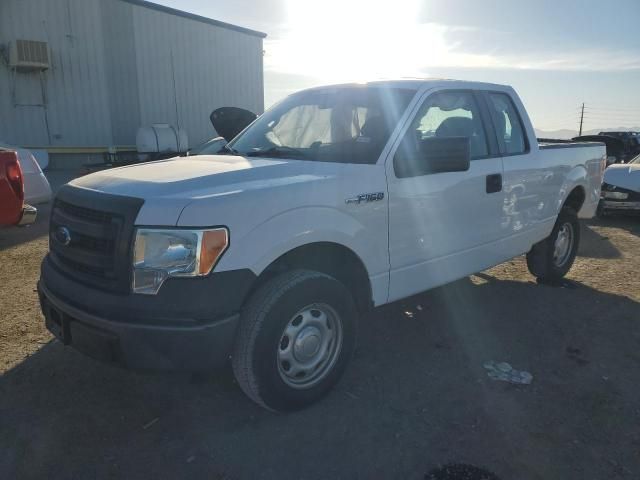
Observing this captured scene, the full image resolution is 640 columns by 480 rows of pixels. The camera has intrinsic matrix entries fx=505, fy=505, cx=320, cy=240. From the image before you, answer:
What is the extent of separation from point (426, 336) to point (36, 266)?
4.47 metres

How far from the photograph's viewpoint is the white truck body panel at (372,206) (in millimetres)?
2523

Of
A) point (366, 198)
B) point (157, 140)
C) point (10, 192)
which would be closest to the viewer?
point (366, 198)

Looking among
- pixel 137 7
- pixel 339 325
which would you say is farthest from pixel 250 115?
pixel 137 7

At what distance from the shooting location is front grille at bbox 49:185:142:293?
Answer: 2467 millimetres

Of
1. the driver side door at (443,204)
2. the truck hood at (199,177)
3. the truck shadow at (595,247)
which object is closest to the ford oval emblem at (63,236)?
the truck hood at (199,177)

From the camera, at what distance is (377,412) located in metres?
3.00

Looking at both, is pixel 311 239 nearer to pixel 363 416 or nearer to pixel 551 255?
pixel 363 416

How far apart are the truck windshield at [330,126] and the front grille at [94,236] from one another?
1257 mm

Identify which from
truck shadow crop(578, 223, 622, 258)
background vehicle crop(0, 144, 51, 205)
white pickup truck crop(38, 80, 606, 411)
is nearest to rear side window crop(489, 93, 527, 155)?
white pickup truck crop(38, 80, 606, 411)

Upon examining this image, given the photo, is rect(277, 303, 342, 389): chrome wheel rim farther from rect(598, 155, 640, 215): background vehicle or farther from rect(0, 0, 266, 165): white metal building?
rect(0, 0, 266, 165): white metal building

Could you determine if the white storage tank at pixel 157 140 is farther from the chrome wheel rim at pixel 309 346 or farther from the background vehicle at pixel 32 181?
the chrome wheel rim at pixel 309 346

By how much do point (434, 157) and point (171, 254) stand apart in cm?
177

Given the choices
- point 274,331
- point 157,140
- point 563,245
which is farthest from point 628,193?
point 157,140

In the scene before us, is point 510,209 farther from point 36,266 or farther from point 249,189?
point 36,266
